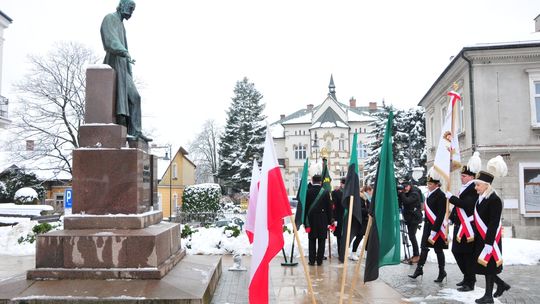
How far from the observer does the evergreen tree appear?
5647 centimetres

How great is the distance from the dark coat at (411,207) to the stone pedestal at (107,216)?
5.76 metres

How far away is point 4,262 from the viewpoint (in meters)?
11.2

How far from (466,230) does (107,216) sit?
5636 mm

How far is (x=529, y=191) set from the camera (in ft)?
65.2

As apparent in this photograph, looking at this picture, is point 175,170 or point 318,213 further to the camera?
point 175,170

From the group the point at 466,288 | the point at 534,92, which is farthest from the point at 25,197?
the point at 466,288

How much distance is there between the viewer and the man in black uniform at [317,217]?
1066cm

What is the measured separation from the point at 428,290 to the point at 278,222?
13.5 feet

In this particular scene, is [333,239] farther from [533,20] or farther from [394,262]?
[533,20]

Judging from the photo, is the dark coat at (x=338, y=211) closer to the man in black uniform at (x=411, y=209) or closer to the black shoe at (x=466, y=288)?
the man in black uniform at (x=411, y=209)

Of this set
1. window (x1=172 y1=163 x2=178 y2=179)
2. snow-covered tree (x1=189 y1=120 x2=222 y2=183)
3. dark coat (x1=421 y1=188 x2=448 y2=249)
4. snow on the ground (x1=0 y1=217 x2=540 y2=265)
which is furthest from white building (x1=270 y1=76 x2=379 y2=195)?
dark coat (x1=421 y1=188 x2=448 y2=249)

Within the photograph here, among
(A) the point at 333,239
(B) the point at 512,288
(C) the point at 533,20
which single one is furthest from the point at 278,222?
(C) the point at 533,20

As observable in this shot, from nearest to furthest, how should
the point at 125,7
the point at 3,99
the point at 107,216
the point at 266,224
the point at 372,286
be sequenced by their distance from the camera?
the point at 266,224 → the point at 107,216 → the point at 125,7 → the point at 372,286 → the point at 3,99

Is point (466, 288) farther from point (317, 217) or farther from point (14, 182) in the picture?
point (14, 182)
